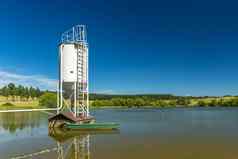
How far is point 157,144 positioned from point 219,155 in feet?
16.6

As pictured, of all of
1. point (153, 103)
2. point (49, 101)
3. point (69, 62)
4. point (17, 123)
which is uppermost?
point (69, 62)

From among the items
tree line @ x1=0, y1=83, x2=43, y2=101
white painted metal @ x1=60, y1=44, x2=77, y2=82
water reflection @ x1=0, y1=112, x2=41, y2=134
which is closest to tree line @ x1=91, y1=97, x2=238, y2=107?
tree line @ x1=0, y1=83, x2=43, y2=101

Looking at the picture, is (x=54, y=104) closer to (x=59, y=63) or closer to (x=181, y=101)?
(x=59, y=63)

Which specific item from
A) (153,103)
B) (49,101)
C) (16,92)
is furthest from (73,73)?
(153,103)

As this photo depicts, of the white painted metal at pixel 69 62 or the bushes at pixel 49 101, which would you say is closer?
the white painted metal at pixel 69 62

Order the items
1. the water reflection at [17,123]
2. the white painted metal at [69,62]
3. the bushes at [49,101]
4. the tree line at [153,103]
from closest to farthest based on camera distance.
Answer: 1. the water reflection at [17,123]
2. the white painted metal at [69,62]
3. the bushes at [49,101]
4. the tree line at [153,103]

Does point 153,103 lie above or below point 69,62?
below

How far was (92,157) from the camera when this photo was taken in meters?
15.8

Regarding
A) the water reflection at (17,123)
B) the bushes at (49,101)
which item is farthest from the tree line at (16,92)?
the water reflection at (17,123)

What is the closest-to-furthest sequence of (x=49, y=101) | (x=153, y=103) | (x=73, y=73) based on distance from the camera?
(x=73, y=73) < (x=49, y=101) < (x=153, y=103)

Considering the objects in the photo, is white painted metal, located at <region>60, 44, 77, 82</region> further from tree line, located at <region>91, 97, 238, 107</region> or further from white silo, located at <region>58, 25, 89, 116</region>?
tree line, located at <region>91, 97, 238, 107</region>

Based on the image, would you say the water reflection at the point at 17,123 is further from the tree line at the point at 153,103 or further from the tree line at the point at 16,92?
the tree line at the point at 153,103

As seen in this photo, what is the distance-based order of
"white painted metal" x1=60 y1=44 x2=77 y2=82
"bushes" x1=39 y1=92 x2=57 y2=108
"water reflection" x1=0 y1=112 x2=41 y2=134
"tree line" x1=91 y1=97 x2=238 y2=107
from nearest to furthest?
"water reflection" x1=0 y1=112 x2=41 y2=134 < "white painted metal" x1=60 y1=44 x2=77 y2=82 < "bushes" x1=39 y1=92 x2=57 y2=108 < "tree line" x1=91 y1=97 x2=238 y2=107

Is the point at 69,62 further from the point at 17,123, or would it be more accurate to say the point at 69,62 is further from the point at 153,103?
the point at 153,103
